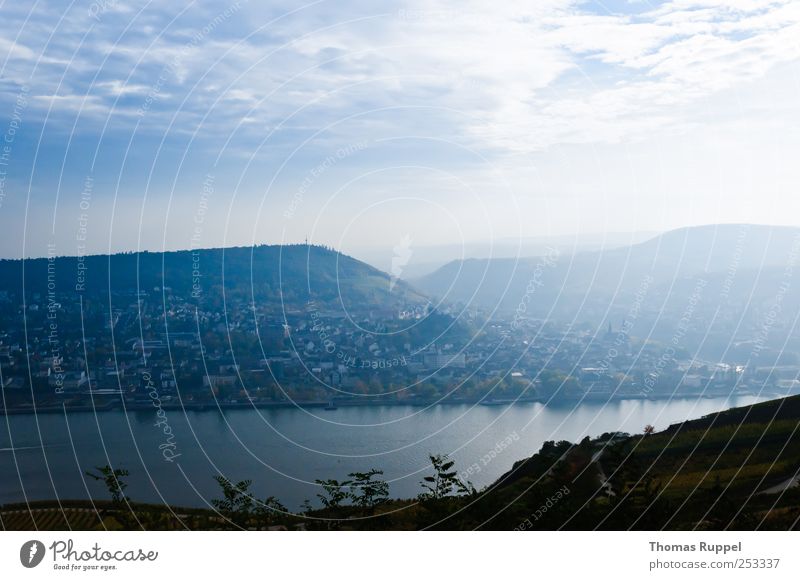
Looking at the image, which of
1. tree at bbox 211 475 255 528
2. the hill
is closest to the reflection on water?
the hill

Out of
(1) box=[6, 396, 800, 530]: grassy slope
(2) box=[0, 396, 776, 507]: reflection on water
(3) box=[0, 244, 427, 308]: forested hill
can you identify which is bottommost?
(2) box=[0, 396, 776, 507]: reflection on water

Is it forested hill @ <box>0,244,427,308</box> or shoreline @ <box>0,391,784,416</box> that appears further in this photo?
forested hill @ <box>0,244,427,308</box>

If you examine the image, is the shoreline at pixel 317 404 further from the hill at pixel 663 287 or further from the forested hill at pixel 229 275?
the forested hill at pixel 229 275

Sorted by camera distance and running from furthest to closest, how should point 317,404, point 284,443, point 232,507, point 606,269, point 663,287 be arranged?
point 663,287, point 606,269, point 317,404, point 284,443, point 232,507

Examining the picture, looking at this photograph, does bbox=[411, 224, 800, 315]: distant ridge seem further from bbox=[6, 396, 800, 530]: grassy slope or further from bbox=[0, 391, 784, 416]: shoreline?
bbox=[6, 396, 800, 530]: grassy slope

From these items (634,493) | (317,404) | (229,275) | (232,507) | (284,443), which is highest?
(229,275)

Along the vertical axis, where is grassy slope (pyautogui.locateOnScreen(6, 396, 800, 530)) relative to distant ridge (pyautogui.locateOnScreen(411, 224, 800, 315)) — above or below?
below

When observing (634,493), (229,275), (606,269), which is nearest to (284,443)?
(229,275)

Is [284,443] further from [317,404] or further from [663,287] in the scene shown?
[663,287]

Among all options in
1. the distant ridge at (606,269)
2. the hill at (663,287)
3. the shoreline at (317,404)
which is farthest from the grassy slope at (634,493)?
the hill at (663,287)

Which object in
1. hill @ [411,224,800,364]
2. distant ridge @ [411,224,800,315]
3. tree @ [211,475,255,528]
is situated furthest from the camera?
hill @ [411,224,800,364]

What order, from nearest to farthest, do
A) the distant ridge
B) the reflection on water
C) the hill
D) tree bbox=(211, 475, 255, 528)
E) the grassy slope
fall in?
the grassy slope < tree bbox=(211, 475, 255, 528) < the reflection on water < the distant ridge < the hill
